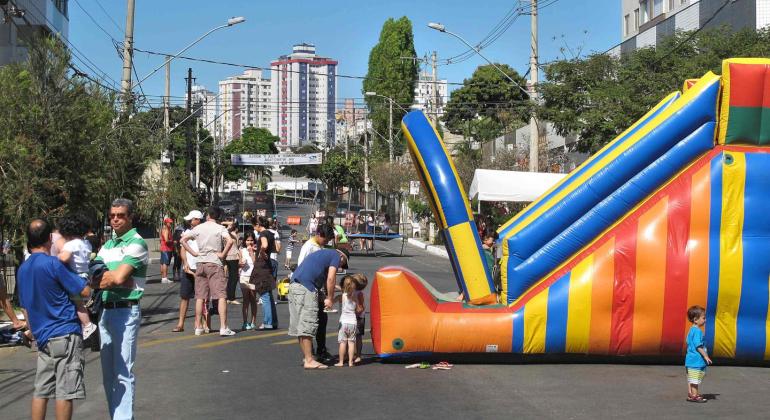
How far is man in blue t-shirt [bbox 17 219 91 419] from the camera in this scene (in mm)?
6789

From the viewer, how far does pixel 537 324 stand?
10688 mm

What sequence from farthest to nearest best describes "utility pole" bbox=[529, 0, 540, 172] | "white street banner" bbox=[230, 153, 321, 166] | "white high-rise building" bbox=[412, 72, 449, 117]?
→ "white street banner" bbox=[230, 153, 321, 166]
"white high-rise building" bbox=[412, 72, 449, 117]
"utility pole" bbox=[529, 0, 540, 172]

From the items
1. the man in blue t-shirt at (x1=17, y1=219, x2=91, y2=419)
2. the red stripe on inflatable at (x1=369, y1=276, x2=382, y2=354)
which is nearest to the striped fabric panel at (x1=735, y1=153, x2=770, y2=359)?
the red stripe on inflatable at (x1=369, y1=276, x2=382, y2=354)

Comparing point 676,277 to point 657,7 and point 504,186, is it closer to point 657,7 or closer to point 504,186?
point 504,186

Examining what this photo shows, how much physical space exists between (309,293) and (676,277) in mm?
3907

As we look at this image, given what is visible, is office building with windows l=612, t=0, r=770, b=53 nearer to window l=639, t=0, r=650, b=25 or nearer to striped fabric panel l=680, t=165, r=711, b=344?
window l=639, t=0, r=650, b=25

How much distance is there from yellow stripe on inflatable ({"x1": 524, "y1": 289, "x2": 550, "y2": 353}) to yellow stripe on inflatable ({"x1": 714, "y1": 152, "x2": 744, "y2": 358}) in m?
1.79

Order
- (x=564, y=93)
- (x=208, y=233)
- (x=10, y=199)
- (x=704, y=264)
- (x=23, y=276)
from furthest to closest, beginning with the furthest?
(x=564, y=93) → (x=10, y=199) → (x=208, y=233) → (x=704, y=264) → (x=23, y=276)

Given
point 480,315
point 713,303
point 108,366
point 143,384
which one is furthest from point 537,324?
point 108,366

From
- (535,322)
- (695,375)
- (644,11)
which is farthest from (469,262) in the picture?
(644,11)

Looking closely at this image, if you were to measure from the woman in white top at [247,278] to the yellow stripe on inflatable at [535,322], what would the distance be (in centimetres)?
489

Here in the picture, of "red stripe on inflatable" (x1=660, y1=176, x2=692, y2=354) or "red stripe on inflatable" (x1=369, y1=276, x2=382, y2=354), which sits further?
"red stripe on inflatable" (x1=369, y1=276, x2=382, y2=354)

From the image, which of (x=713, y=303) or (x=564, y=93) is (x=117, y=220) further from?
(x=564, y=93)

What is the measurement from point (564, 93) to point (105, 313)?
23.6m
